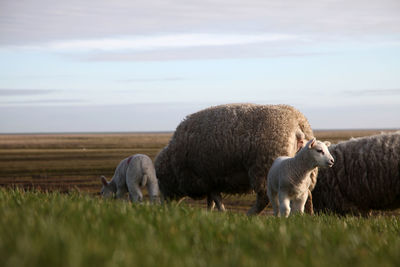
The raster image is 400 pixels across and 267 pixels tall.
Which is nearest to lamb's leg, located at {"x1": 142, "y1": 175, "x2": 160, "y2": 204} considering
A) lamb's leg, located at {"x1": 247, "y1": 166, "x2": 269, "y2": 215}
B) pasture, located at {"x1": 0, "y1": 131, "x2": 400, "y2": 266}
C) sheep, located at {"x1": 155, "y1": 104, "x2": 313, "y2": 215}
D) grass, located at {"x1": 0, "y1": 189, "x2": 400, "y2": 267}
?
sheep, located at {"x1": 155, "y1": 104, "x2": 313, "y2": 215}

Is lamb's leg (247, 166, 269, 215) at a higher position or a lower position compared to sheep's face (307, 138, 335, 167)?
lower

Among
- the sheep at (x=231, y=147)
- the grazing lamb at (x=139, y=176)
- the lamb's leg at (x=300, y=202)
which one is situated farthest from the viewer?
the grazing lamb at (x=139, y=176)

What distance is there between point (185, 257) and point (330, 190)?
824cm

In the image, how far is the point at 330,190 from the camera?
10.7 m

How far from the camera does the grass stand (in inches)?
104

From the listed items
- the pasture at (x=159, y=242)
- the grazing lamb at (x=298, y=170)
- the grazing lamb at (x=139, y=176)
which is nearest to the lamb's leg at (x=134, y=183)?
the grazing lamb at (x=139, y=176)

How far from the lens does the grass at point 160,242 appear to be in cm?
263

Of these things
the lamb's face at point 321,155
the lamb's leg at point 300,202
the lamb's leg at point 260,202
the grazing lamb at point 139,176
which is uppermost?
the lamb's face at point 321,155

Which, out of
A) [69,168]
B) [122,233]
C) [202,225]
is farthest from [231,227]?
[69,168]

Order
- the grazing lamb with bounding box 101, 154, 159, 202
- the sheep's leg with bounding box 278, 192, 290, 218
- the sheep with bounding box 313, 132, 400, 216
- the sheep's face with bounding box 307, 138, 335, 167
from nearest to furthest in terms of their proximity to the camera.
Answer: the sheep's face with bounding box 307, 138, 335, 167 < the sheep's leg with bounding box 278, 192, 290, 218 < the grazing lamb with bounding box 101, 154, 159, 202 < the sheep with bounding box 313, 132, 400, 216

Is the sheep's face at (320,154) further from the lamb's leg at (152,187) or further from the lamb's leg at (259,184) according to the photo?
the lamb's leg at (152,187)

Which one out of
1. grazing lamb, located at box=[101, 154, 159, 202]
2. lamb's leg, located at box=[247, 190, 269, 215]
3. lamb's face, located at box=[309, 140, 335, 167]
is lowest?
lamb's leg, located at box=[247, 190, 269, 215]

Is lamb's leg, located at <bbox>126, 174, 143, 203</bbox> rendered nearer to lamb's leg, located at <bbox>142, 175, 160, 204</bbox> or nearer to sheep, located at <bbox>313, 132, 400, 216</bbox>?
lamb's leg, located at <bbox>142, 175, 160, 204</bbox>

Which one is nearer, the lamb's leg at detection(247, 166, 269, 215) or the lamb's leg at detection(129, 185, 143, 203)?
the lamb's leg at detection(247, 166, 269, 215)
